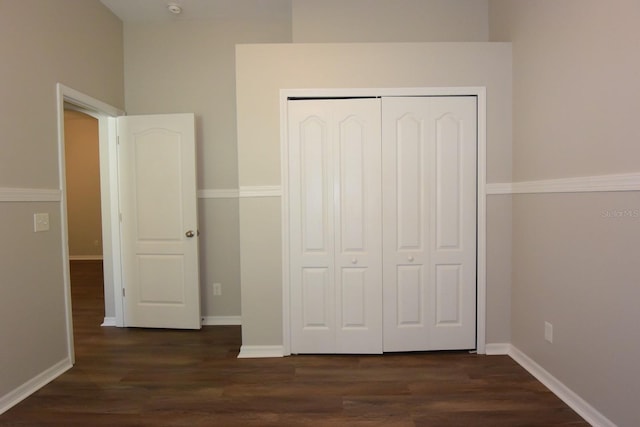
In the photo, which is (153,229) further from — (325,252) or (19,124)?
(325,252)

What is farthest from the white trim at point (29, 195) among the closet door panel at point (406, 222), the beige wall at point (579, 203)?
the beige wall at point (579, 203)

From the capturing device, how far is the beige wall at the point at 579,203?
5.37ft

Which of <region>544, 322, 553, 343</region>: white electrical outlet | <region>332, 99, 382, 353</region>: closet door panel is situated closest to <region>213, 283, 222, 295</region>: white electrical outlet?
<region>332, 99, 382, 353</region>: closet door panel

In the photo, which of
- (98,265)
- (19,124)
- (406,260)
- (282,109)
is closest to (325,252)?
(406,260)

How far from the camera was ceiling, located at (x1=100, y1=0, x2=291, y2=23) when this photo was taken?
3037mm

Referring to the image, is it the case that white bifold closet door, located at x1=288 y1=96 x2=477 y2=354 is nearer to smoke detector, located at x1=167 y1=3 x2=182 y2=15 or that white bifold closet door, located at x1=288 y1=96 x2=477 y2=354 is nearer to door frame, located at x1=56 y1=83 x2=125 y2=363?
smoke detector, located at x1=167 y1=3 x2=182 y2=15

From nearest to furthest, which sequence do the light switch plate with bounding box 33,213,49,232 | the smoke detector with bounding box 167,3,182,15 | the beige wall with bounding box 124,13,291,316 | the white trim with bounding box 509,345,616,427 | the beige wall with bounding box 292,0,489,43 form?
the white trim with bounding box 509,345,616,427, the light switch plate with bounding box 33,213,49,232, the beige wall with bounding box 292,0,489,43, the smoke detector with bounding box 167,3,182,15, the beige wall with bounding box 124,13,291,316

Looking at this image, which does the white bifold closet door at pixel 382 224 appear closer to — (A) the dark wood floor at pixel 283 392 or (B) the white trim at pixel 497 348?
(B) the white trim at pixel 497 348

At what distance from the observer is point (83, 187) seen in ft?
22.0

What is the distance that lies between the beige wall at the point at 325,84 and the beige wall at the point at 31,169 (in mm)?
1366

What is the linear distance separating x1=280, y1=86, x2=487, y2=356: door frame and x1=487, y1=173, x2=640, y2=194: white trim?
0.20m

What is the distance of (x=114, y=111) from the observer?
3156mm

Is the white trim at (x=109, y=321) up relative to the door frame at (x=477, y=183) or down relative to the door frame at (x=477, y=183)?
down

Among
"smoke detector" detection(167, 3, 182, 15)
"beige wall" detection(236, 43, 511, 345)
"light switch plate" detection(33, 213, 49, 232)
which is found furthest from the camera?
"smoke detector" detection(167, 3, 182, 15)
